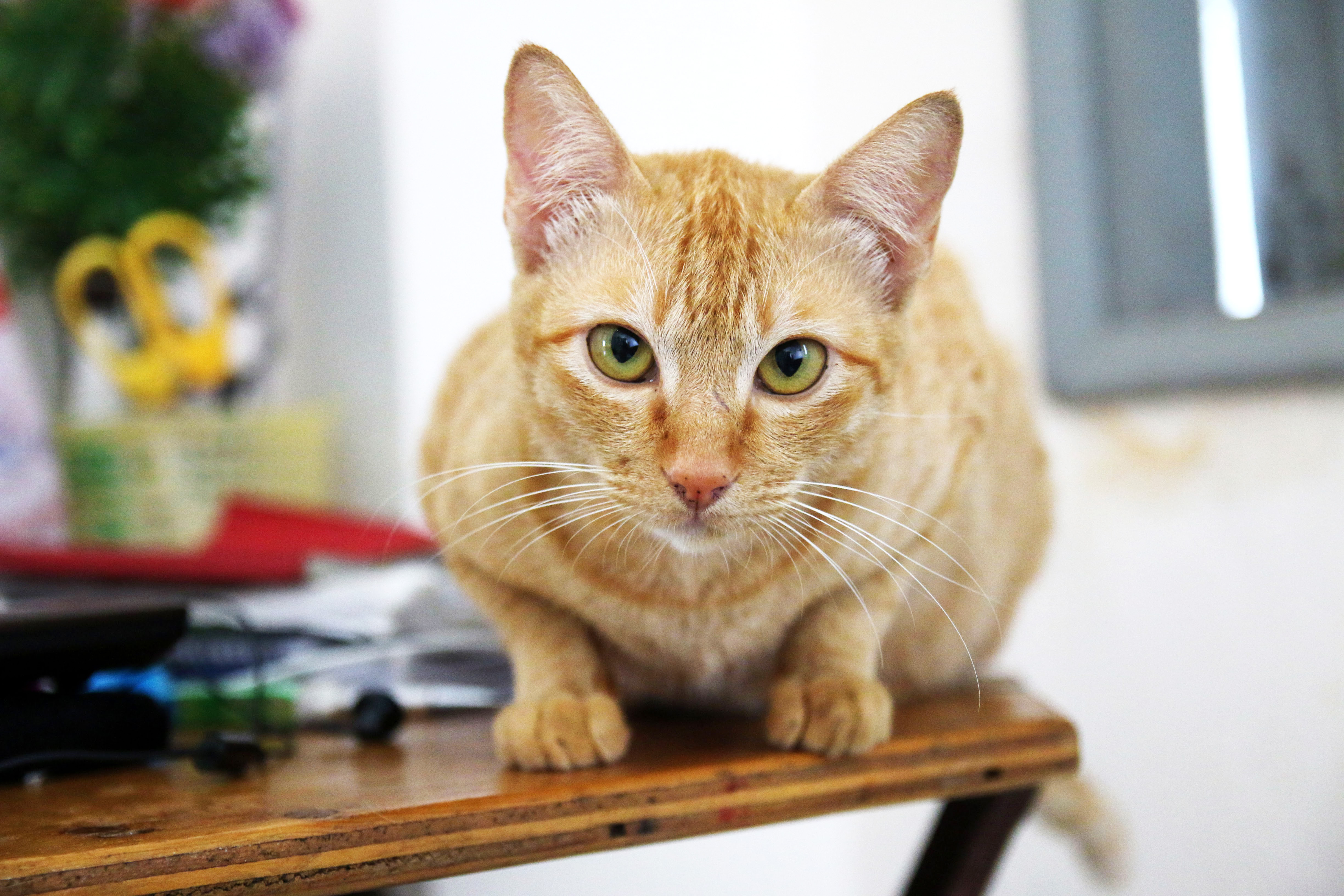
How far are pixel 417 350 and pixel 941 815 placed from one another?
3.16 feet

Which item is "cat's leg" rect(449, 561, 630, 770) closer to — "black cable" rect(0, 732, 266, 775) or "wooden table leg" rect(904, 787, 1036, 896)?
"black cable" rect(0, 732, 266, 775)

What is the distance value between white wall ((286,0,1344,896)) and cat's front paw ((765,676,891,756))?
0.66 ft

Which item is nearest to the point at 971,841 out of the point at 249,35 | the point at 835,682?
the point at 835,682

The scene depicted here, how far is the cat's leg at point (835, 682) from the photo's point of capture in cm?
60

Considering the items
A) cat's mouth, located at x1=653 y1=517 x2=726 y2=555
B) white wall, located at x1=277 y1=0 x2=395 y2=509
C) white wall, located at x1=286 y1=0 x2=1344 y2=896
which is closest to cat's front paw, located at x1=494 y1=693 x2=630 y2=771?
cat's mouth, located at x1=653 y1=517 x2=726 y2=555

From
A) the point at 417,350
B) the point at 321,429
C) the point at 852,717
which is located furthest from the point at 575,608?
the point at 321,429

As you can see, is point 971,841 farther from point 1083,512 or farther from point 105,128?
point 105,128

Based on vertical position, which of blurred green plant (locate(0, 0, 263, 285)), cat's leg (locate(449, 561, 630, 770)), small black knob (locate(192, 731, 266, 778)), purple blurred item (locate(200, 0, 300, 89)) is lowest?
small black knob (locate(192, 731, 266, 778))

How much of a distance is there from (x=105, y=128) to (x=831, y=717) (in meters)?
1.27

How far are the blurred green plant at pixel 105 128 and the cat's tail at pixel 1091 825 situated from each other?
4.29 feet

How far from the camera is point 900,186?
58 centimetres

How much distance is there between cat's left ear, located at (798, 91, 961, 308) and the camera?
1.77 feet

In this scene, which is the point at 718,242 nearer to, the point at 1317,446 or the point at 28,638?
the point at 28,638

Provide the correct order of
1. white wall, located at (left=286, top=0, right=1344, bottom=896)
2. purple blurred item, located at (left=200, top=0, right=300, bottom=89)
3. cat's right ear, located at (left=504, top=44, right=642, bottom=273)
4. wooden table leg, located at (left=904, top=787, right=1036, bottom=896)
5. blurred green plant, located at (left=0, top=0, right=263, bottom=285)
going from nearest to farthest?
1. cat's right ear, located at (left=504, top=44, right=642, bottom=273)
2. wooden table leg, located at (left=904, top=787, right=1036, bottom=896)
3. white wall, located at (left=286, top=0, right=1344, bottom=896)
4. blurred green plant, located at (left=0, top=0, right=263, bottom=285)
5. purple blurred item, located at (left=200, top=0, right=300, bottom=89)
